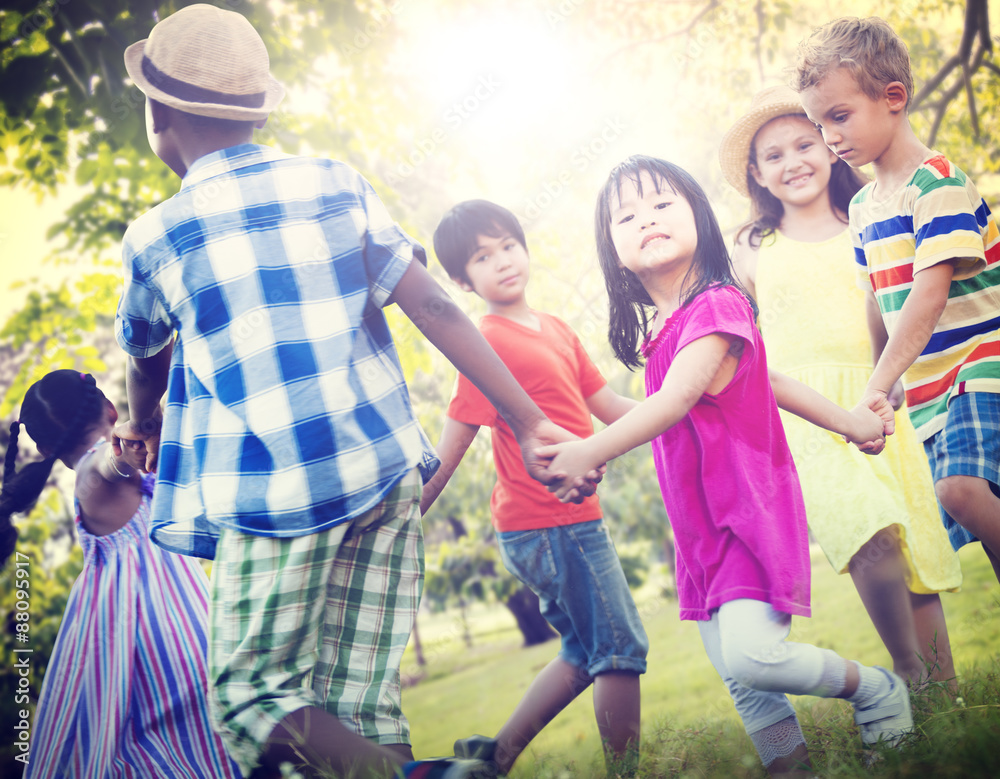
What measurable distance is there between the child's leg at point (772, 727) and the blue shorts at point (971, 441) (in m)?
0.84

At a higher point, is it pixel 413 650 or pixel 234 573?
pixel 234 573

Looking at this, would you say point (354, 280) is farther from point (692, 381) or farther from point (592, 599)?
point (592, 599)

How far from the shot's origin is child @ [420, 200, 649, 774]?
2.16 metres

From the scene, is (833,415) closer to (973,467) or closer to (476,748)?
(973,467)

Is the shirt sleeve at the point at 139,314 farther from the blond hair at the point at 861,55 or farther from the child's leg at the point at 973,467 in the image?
the child's leg at the point at 973,467

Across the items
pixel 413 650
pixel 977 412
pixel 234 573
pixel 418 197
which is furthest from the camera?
pixel 413 650

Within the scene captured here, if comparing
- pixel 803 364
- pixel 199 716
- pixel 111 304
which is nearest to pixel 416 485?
pixel 199 716

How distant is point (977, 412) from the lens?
6.73 feet

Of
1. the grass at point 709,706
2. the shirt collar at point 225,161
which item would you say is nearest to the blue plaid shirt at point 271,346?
the shirt collar at point 225,161

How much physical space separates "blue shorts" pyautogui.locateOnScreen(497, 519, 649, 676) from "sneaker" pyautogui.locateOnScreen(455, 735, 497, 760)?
1.38ft

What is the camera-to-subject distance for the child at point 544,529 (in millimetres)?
2162

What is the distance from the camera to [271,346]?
1.56 m

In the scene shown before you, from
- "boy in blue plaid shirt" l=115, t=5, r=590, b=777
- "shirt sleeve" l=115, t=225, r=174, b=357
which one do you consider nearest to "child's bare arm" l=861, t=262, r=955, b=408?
"boy in blue plaid shirt" l=115, t=5, r=590, b=777

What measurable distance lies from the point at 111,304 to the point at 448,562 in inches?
148
